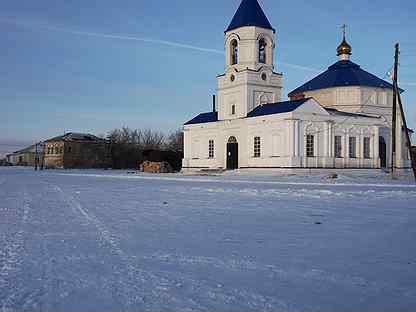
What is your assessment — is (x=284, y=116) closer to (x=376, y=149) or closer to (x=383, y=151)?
(x=376, y=149)

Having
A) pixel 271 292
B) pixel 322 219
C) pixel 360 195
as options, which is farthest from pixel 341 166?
pixel 271 292

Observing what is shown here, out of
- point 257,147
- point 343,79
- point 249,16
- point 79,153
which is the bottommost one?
point 257,147

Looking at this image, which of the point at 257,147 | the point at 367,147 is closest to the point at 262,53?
the point at 257,147

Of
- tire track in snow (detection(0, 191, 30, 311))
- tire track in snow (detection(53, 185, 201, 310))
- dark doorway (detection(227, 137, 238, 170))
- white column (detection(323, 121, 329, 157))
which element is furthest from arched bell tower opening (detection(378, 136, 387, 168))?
tire track in snow (detection(53, 185, 201, 310))

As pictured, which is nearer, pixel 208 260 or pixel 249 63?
pixel 208 260

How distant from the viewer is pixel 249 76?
136 ft

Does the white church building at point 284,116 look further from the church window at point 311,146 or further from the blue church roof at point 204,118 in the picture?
the blue church roof at point 204,118

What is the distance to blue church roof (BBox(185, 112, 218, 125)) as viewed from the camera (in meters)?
47.0

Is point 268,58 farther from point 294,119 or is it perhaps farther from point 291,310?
point 291,310

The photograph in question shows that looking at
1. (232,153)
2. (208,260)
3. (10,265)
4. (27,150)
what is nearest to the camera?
(10,265)

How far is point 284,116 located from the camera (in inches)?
1465

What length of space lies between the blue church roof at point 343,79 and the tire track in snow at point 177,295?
1576 inches

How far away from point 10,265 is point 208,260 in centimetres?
242

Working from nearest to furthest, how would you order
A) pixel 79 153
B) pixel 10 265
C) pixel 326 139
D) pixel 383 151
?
pixel 10 265
pixel 326 139
pixel 383 151
pixel 79 153
